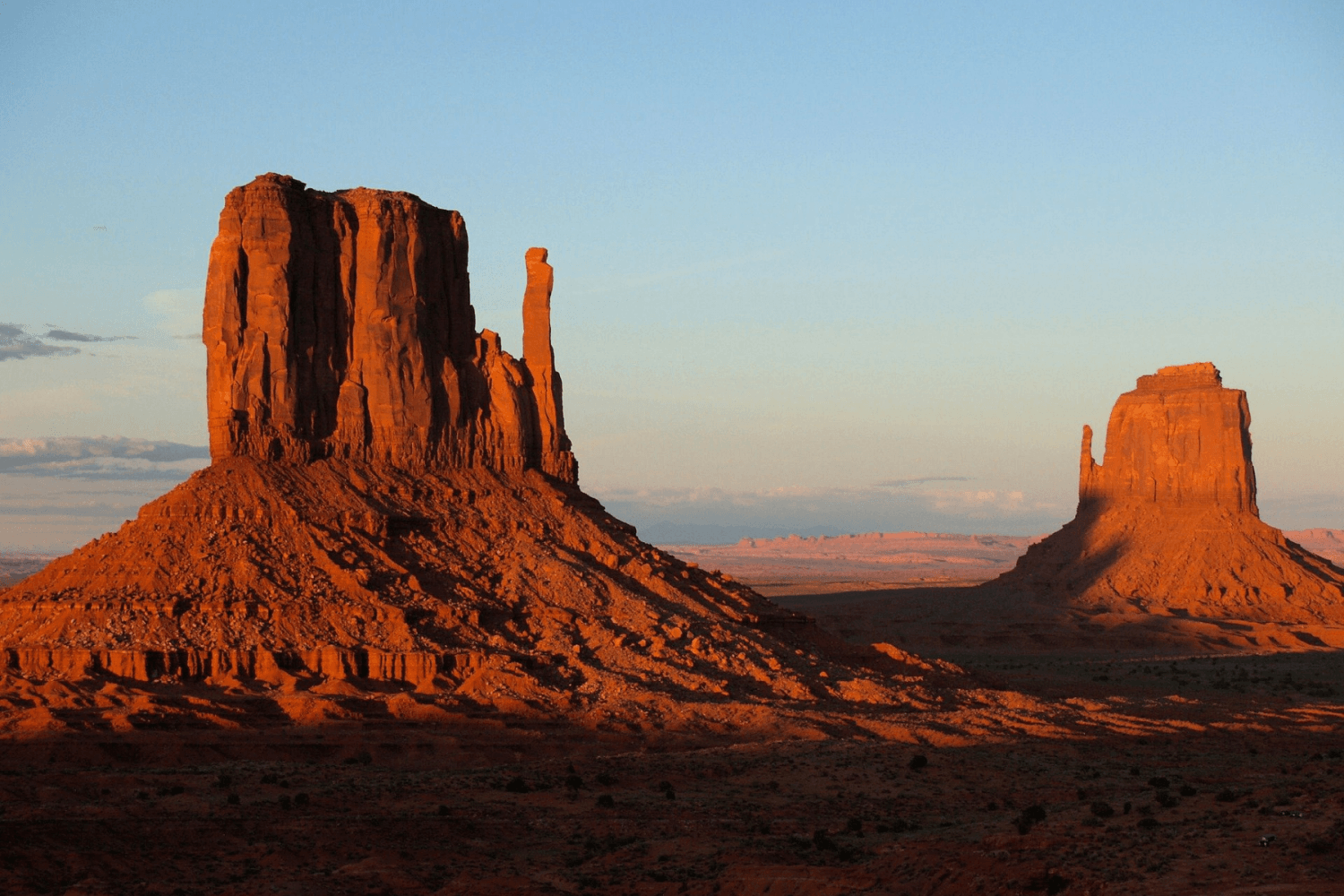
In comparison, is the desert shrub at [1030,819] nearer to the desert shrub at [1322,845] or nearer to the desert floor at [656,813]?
the desert floor at [656,813]

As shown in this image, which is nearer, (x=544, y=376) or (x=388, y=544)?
(x=388, y=544)

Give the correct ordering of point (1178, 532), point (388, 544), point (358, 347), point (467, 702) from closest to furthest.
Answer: point (467, 702), point (388, 544), point (358, 347), point (1178, 532)

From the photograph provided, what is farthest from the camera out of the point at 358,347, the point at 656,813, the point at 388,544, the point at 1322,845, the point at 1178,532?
the point at 1178,532

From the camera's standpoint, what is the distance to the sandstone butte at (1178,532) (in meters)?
121

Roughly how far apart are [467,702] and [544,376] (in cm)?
1906

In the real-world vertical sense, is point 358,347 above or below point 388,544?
above

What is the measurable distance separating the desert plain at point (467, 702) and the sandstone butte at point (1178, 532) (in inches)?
1430

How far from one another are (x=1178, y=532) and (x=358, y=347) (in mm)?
80563

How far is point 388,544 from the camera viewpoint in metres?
61.6

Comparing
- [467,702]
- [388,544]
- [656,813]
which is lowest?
[656,813]

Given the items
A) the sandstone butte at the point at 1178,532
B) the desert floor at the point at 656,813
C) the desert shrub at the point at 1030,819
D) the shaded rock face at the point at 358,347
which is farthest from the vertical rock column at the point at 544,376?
the sandstone butte at the point at 1178,532

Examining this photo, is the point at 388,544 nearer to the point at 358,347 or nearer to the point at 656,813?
the point at 358,347

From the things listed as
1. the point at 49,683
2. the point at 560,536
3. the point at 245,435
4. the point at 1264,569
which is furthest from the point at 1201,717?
the point at 1264,569

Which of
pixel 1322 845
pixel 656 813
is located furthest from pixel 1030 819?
pixel 656 813
